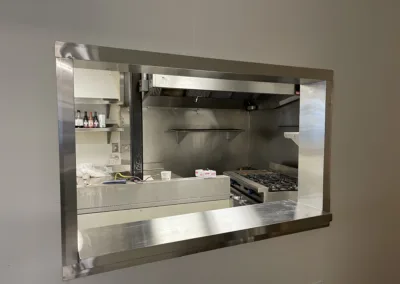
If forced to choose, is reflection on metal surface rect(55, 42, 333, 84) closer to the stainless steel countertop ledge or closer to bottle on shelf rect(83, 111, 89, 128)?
the stainless steel countertop ledge

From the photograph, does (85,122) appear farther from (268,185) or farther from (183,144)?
(268,185)

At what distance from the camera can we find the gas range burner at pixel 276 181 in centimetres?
223

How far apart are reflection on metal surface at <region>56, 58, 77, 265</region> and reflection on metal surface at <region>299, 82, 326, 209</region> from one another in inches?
33.0

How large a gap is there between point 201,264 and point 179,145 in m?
2.48

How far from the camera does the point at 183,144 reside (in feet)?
10.8

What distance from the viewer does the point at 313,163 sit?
1043mm

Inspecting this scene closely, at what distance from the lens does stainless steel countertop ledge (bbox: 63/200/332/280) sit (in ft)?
2.22

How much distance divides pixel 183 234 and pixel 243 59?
567 millimetres

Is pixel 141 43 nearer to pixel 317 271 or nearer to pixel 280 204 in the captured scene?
pixel 280 204

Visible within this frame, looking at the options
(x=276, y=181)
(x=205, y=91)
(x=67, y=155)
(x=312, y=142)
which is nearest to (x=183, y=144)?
(x=205, y=91)

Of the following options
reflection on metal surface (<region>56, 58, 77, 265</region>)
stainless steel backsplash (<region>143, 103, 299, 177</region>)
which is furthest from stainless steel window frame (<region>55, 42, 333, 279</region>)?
stainless steel backsplash (<region>143, 103, 299, 177</region>)

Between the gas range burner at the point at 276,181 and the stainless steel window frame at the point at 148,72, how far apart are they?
1253 millimetres

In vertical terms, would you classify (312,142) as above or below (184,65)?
below
